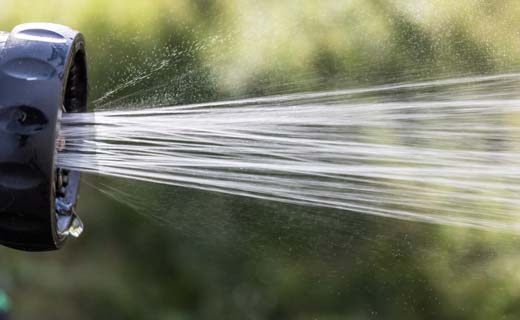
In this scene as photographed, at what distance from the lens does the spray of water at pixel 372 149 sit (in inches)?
51.3

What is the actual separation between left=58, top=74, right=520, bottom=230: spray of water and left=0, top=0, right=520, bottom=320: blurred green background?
0.30 ft

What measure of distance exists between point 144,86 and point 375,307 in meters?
0.84

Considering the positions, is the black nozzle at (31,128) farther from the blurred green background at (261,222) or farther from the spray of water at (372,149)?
the blurred green background at (261,222)

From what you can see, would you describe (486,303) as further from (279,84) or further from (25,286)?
(25,286)

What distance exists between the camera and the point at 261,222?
6.55ft

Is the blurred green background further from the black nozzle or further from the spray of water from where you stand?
the black nozzle

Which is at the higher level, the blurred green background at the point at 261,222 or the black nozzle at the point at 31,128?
the black nozzle at the point at 31,128

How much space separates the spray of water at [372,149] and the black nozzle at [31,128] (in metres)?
0.35

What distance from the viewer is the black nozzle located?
83 cm

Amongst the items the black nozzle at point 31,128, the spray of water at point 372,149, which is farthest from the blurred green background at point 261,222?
the black nozzle at point 31,128

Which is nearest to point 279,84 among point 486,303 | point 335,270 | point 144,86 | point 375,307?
point 144,86

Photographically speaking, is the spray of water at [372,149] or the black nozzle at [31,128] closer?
the black nozzle at [31,128]

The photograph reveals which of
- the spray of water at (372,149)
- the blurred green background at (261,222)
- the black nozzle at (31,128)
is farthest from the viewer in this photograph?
the blurred green background at (261,222)

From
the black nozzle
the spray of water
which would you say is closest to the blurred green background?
the spray of water
